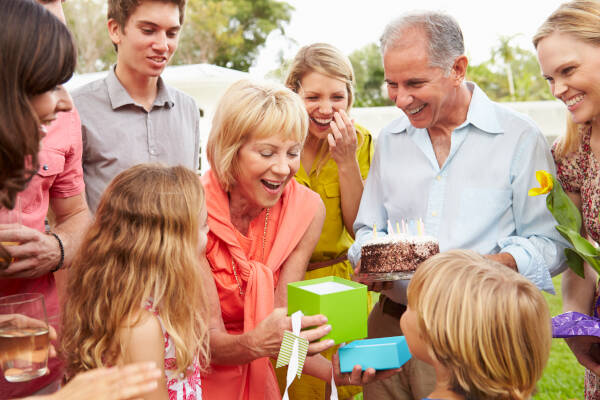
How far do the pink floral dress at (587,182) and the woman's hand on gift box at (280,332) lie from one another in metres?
1.37

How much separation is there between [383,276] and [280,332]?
0.60m

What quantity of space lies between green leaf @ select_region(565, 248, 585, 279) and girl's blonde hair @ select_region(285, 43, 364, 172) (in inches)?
70.3

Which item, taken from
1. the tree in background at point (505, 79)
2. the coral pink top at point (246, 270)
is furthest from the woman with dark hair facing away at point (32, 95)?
the tree in background at point (505, 79)

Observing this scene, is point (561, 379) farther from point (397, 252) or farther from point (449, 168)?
point (397, 252)

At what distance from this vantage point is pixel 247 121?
9.65ft

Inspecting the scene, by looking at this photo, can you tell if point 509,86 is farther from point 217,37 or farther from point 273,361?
point 273,361

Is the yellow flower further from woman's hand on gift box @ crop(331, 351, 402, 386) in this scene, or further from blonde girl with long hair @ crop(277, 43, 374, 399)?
blonde girl with long hair @ crop(277, 43, 374, 399)

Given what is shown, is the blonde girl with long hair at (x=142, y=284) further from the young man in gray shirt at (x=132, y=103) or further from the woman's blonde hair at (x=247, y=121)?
the young man in gray shirt at (x=132, y=103)

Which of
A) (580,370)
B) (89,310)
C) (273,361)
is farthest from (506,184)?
(580,370)

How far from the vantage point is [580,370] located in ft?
20.4

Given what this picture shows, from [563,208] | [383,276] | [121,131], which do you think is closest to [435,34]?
[563,208]

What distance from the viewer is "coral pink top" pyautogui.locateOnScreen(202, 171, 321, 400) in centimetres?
289

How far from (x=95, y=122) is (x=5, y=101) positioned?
2140mm

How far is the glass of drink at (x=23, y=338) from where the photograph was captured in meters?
2.11
